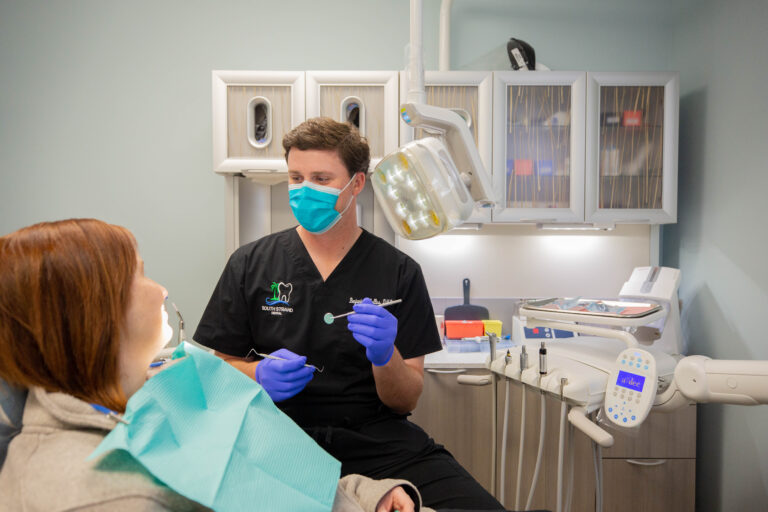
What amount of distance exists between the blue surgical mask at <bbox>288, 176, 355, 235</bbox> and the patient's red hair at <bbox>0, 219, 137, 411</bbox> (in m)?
0.66

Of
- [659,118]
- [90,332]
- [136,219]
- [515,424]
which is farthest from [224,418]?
[659,118]

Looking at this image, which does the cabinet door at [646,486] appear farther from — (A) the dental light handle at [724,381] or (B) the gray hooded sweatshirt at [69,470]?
(B) the gray hooded sweatshirt at [69,470]

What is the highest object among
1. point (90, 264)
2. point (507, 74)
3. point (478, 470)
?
point (507, 74)

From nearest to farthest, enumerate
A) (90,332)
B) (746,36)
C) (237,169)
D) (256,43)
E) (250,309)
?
1. (90,332)
2. (250,309)
3. (746,36)
4. (237,169)
5. (256,43)

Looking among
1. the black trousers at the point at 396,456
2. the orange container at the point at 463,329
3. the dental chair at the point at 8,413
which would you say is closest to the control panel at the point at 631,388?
the black trousers at the point at 396,456

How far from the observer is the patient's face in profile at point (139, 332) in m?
0.83

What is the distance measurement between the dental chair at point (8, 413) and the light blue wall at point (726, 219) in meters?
2.32

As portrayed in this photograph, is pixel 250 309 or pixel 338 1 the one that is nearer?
pixel 250 309

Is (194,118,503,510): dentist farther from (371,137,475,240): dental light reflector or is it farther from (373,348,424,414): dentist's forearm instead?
(371,137,475,240): dental light reflector

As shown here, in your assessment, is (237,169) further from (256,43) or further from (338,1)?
(338,1)

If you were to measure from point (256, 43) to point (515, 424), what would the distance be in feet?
7.53

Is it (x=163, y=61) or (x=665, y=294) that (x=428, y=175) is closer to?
(x=665, y=294)

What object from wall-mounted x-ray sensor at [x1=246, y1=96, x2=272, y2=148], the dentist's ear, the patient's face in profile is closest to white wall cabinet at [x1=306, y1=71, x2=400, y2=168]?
wall-mounted x-ray sensor at [x1=246, y1=96, x2=272, y2=148]

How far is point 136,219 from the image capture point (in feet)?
8.48
